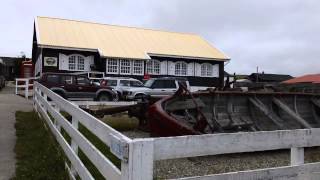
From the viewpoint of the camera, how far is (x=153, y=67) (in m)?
41.8

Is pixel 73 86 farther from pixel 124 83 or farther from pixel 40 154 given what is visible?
pixel 40 154

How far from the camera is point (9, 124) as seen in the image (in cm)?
1360

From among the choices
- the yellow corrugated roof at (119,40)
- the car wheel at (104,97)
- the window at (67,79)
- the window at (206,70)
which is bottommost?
the car wheel at (104,97)

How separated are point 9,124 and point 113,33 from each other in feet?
103

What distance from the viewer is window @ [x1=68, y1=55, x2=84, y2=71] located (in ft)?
127

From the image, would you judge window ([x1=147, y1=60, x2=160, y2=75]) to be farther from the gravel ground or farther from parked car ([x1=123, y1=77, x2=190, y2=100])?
the gravel ground

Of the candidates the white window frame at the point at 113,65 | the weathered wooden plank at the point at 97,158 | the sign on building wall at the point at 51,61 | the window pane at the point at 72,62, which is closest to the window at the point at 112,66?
the white window frame at the point at 113,65

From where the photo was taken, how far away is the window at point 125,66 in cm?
3984

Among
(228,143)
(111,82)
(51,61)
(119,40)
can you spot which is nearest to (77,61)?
(51,61)

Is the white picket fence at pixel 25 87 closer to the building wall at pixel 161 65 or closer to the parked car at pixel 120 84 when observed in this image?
the building wall at pixel 161 65

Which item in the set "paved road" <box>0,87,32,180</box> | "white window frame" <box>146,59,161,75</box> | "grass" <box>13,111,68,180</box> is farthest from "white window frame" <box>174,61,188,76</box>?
"grass" <box>13,111,68,180</box>

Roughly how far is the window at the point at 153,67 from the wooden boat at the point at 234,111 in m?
27.4

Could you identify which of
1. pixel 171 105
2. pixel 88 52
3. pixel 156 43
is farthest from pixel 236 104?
pixel 156 43

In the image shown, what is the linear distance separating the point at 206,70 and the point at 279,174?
40612mm
